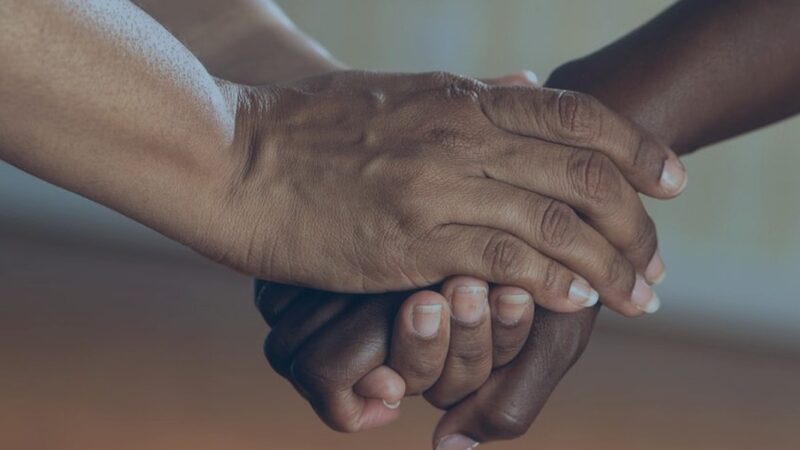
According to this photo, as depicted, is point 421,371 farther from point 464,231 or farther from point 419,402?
point 419,402

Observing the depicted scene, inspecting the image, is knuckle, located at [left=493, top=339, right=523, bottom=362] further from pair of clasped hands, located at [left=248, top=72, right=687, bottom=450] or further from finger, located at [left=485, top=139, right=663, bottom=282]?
finger, located at [left=485, top=139, right=663, bottom=282]

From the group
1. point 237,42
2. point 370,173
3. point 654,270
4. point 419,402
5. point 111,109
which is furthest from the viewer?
point 419,402

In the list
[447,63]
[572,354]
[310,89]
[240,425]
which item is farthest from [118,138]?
[447,63]

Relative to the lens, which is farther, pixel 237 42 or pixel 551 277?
pixel 237 42

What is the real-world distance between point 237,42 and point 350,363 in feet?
1.51

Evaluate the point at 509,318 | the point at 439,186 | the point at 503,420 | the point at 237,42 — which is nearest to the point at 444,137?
the point at 439,186

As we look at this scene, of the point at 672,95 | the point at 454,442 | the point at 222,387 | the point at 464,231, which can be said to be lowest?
the point at 222,387

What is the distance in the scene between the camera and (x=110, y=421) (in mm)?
2068

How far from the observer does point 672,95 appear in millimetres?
1154

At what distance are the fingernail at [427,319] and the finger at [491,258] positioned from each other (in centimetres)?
3

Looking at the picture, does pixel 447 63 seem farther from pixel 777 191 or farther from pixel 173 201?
pixel 173 201

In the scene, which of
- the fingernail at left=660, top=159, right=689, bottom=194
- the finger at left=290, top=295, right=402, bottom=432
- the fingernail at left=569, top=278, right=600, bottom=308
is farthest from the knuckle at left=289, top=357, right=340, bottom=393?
the fingernail at left=660, top=159, right=689, bottom=194

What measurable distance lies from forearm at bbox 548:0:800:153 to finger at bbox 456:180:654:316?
166 mm

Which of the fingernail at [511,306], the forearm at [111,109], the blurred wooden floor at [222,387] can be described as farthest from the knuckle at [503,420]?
the blurred wooden floor at [222,387]
